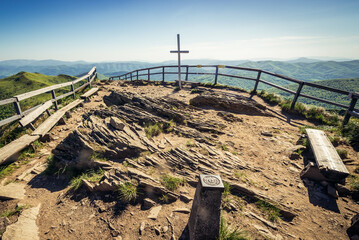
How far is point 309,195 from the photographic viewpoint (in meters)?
4.18

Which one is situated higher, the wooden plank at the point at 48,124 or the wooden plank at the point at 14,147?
the wooden plank at the point at 48,124

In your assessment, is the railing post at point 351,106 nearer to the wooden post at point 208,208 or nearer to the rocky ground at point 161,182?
the rocky ground at point 161,182

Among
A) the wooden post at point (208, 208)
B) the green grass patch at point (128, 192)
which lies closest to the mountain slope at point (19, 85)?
the green grass patch at point (128, 192)

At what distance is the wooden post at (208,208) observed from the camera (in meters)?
2.56

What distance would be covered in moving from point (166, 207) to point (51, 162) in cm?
426

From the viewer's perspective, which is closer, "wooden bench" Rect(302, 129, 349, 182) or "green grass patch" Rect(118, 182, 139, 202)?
"green grass patch" Rect(118, 182, 139, 202)

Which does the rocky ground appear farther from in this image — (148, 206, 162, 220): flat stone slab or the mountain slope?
the mountain slope

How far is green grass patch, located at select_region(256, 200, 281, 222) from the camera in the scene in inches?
140

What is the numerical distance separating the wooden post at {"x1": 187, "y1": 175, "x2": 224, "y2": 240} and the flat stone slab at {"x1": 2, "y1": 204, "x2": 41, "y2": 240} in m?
3.39

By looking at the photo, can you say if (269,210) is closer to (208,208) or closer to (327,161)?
(208,208)

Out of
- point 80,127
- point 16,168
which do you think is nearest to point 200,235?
point 80,127

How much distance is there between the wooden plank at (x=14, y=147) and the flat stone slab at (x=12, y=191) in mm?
1125

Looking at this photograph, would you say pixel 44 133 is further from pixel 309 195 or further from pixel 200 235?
pixel 309 195

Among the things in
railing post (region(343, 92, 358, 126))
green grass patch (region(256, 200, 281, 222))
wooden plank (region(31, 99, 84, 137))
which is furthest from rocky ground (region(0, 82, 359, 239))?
railing post (region(343, 92, 358, 126))
